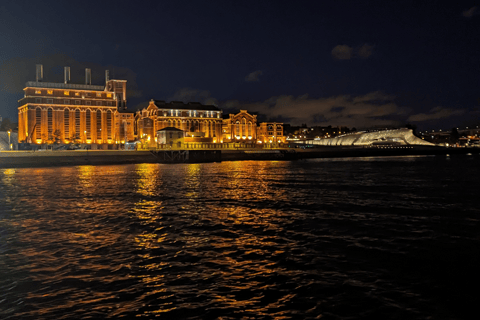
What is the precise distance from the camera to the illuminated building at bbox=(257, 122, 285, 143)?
18612 cm

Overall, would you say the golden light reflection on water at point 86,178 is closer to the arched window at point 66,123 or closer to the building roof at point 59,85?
the arched window at point 66,123

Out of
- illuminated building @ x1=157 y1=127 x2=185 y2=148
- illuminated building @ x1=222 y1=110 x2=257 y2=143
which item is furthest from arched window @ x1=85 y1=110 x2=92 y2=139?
illuminated building @ x1=222 y1=110 x2=257 y2=143

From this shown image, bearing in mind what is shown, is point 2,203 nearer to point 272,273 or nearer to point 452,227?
point 272,273

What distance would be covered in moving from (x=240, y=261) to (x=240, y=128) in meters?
166

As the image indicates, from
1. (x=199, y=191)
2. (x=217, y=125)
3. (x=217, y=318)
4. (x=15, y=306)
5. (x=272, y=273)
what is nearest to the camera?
(x=217, y=318)

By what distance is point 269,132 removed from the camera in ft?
622

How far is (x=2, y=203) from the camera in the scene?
25.7 meters

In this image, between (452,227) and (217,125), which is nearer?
(452,227)

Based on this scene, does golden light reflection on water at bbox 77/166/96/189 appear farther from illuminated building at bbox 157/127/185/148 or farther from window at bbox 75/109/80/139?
window at bbox 75/109/80/139

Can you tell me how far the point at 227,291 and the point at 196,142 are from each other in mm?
126997

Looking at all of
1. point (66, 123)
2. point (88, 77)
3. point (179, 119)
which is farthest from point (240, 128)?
point (66, 123)

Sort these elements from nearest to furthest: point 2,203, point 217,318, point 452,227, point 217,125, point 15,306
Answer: point 217,318
point 15,306
point 452,227
point 2,203
point 217,125

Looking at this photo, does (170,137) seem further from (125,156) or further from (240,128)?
(240,128)

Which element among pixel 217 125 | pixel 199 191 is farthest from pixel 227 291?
pixel 217 125
